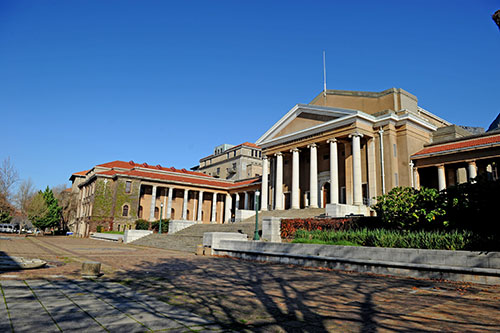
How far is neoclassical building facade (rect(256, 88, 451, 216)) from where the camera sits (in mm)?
30766

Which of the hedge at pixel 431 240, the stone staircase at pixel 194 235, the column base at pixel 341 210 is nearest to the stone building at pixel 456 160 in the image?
the column base at pixel 341 210

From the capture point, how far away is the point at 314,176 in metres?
34.6

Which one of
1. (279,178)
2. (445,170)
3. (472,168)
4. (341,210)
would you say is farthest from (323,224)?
(279,178)

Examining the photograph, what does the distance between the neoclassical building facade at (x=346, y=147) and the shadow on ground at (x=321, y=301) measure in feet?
62.3

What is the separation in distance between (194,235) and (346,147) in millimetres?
17693

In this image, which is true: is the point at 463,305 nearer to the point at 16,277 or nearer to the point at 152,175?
the point at 16,277

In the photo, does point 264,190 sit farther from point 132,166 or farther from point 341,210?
point 132,166

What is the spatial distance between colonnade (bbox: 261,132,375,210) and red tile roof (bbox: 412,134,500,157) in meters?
5.00

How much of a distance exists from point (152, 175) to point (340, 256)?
42.1 meters

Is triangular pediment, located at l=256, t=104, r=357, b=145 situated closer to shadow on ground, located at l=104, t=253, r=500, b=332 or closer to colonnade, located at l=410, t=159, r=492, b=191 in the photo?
colonnade, located at l=410, t=159, r=492, b=191

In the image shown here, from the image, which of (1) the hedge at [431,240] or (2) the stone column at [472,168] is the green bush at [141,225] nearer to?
(1) the hedge at [431,240]

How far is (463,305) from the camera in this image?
243 inches

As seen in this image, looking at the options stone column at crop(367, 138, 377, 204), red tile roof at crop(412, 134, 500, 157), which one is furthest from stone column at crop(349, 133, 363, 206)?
red tile roof at crop(412, 134, 500, 157)

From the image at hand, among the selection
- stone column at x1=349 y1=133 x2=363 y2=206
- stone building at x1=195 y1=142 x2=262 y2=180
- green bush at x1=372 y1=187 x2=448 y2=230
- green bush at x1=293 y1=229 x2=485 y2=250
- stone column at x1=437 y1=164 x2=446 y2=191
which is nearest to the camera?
green bush at x1=293 y1=229 x2=485 y2=250
